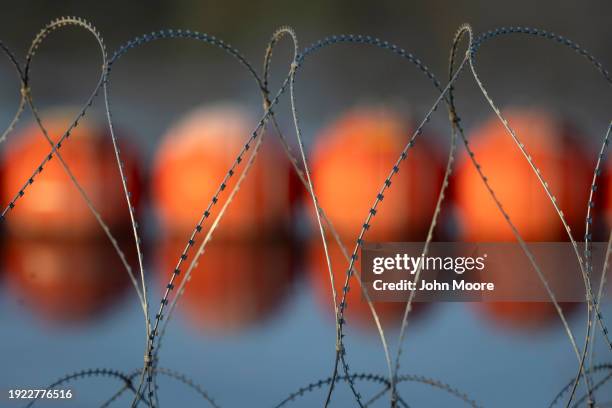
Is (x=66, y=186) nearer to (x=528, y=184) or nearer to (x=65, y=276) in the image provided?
(x=65, y=276)

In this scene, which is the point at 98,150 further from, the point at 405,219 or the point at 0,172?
the point at 405,219

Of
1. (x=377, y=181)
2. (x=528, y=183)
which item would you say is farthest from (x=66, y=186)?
(x=528, y=183)

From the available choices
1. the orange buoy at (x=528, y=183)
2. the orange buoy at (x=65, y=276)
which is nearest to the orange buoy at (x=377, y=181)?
the orange buoy at (x=528, y=183)

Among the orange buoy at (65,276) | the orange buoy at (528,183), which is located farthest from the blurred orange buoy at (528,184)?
the orange buoy at (65,276)

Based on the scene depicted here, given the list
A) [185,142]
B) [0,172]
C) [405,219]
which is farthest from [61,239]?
[405,219]

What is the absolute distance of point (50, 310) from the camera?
5.93 m

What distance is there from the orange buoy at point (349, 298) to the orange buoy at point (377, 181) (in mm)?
350

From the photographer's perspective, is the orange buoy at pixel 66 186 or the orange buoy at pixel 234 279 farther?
the orange buoy at pixel 66 186

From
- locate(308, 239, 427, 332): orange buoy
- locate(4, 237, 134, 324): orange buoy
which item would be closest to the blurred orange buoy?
locate(308, 239, 427, 332): orange buoy

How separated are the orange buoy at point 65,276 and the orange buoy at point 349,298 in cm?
150

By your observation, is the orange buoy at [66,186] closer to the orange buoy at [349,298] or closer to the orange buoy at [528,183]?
the orange buoy at [349,298]

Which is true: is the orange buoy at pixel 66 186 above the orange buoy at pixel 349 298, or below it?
above

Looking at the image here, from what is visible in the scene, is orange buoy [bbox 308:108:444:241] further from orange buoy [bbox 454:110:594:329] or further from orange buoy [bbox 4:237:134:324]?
orange buoy [bbox 4:237:134:324]

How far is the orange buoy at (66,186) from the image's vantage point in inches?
282
